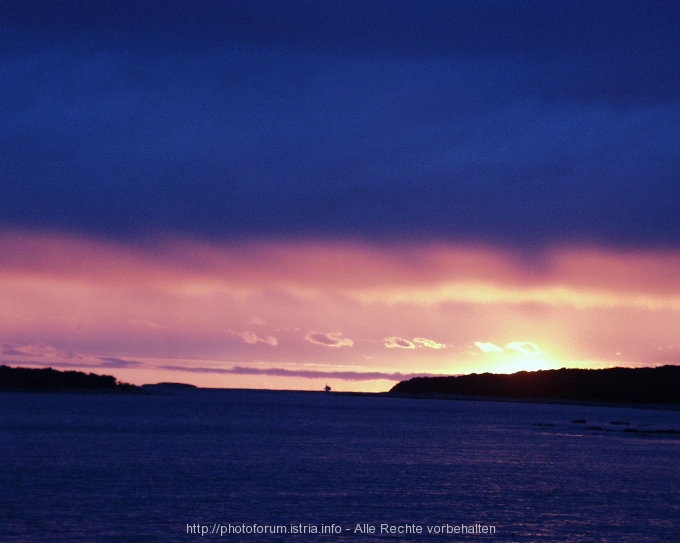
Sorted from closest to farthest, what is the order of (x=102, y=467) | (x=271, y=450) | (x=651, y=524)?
(x=651, y=524) < (x=102, y=467) < (x=271, y=450)

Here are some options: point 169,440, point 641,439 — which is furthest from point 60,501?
point 641,439

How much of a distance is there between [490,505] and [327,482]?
1247 cm

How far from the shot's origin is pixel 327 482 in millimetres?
57312

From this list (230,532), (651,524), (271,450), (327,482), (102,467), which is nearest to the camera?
(230,532)

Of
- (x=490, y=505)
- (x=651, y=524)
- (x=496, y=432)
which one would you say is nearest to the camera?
(x=651, y=524)

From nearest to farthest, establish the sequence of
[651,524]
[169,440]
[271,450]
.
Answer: [651,524]
[271,450]
[169,440]

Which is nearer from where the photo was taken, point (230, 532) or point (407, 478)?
point (230, 532)

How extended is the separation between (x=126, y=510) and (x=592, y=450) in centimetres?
5962

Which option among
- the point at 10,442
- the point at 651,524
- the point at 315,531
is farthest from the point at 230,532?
the point at 10,442

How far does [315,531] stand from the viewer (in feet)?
132

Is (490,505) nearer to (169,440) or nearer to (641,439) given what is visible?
(169,440)

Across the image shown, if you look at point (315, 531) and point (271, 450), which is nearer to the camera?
point (315, 531)

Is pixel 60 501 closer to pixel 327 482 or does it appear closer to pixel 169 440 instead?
pixel 327 482

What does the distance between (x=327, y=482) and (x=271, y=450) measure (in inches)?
907
